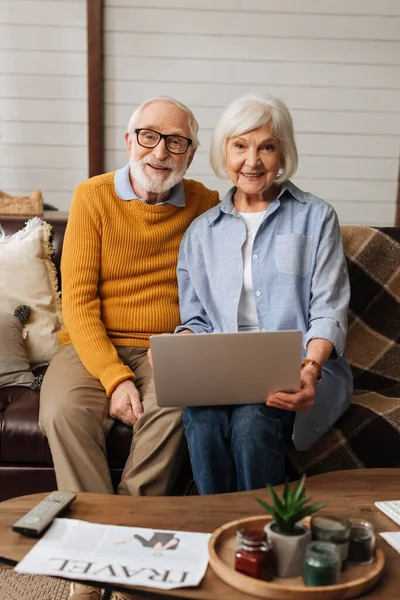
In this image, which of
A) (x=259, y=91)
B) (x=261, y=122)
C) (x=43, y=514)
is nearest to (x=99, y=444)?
(x=43, y=514)

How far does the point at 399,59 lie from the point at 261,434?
9.73 feet

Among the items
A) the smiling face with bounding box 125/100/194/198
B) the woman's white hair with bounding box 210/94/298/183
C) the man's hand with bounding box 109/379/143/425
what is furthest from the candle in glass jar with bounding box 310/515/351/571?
the smiling face with bounding box 125/100/194/198

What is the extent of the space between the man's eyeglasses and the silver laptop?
83cm

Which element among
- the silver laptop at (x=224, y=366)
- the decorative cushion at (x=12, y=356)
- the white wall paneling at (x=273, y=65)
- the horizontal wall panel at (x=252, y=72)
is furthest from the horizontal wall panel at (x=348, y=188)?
the silver laptop at (x=224, y=366)

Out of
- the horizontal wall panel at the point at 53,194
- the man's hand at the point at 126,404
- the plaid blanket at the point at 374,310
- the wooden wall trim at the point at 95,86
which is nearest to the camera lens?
the man's hand at the point at 126,404

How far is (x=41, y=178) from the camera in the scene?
415 centimetres

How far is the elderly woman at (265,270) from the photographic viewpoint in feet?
6.30

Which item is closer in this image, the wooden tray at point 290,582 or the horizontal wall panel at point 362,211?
the wooden tray at point 290,582

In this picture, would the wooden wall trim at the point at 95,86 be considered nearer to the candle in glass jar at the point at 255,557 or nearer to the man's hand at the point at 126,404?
the man's hand at the point at 126,404

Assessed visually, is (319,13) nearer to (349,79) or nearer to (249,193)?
(349,79)

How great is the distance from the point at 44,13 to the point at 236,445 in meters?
3.03

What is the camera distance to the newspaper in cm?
120

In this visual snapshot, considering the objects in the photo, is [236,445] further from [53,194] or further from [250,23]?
[250,23]

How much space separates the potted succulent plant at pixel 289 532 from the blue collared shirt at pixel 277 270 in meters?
0.78
